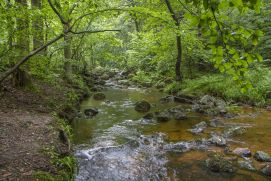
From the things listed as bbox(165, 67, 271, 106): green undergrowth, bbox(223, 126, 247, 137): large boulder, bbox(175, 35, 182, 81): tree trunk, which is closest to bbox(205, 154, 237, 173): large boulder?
bbox(223, 126, 247, 137): large boulder

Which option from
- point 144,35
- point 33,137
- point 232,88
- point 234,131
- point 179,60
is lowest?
point 234,131

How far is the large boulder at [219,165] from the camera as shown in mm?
6379

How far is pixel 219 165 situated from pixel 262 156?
4.04 feet

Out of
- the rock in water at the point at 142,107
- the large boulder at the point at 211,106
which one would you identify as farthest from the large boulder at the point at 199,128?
the rock in water at the point at 142,107

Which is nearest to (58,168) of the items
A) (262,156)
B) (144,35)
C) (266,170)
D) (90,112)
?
(266,170)

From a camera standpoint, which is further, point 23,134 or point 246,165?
point 246,165

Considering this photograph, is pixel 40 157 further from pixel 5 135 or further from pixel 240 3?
pixel 240 3

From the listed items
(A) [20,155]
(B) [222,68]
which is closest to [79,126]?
(A) [20,155]

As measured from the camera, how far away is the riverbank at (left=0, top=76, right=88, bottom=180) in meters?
4.79

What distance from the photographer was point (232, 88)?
14266mm

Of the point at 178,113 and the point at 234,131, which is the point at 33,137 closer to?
the point at 234,131

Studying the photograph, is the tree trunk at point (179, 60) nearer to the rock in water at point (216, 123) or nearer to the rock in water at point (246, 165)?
the rock in water at point (216, 123)

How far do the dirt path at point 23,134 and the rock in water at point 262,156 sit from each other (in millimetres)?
4618

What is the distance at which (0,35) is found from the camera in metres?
7.01
